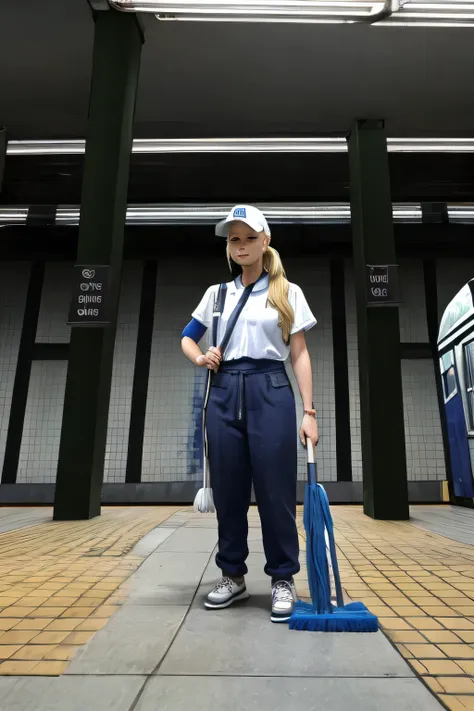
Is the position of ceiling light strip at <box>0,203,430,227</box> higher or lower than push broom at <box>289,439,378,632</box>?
higher

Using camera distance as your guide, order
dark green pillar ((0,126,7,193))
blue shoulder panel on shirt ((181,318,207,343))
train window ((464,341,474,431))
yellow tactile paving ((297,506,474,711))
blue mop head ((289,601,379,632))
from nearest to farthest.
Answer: yellow tactile paving ((297,506,474,711)), blue mop head ((289,601,379,632)), blue shoulder panel on shirt ((181,318,207,343)), train window ((464,341,474,431)), dark green pillar ((0,126,7,193))

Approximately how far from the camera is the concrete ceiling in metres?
4.38

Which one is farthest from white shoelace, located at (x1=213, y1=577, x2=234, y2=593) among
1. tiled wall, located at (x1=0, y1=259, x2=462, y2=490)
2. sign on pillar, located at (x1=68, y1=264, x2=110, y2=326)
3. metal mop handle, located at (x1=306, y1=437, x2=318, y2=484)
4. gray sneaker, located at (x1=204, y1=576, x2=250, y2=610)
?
tiled wall, located at (x1=0, y1=259, x2=462, y2=490)

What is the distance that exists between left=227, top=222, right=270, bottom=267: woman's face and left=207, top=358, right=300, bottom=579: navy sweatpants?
14.4 inches

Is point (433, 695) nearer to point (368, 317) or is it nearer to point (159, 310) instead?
point (368, 317)

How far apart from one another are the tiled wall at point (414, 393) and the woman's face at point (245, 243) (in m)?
5.73

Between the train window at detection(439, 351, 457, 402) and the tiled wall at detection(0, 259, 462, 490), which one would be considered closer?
the train window at detection(439, 351, 457, 402)

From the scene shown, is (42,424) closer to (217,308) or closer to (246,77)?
(246,77)

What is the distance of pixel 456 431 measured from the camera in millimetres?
5520

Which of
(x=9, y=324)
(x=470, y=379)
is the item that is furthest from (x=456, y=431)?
(x=9, y=324)

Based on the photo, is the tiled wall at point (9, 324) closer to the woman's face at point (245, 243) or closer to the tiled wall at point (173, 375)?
the tiled wall at point (173, 375)

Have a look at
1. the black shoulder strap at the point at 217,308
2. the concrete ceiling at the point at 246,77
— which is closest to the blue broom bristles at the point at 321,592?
the black shoulder strap at the point at 217,308

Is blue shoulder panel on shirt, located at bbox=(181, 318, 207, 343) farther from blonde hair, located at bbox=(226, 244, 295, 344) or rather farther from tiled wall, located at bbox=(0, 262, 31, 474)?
tiled wall, located at bbox=(0, 262, 31, 474)

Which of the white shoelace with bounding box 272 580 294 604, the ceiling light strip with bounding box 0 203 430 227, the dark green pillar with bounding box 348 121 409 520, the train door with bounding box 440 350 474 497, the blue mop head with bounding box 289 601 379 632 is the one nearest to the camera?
the blue mop head with bounding box 289 601 379 632
